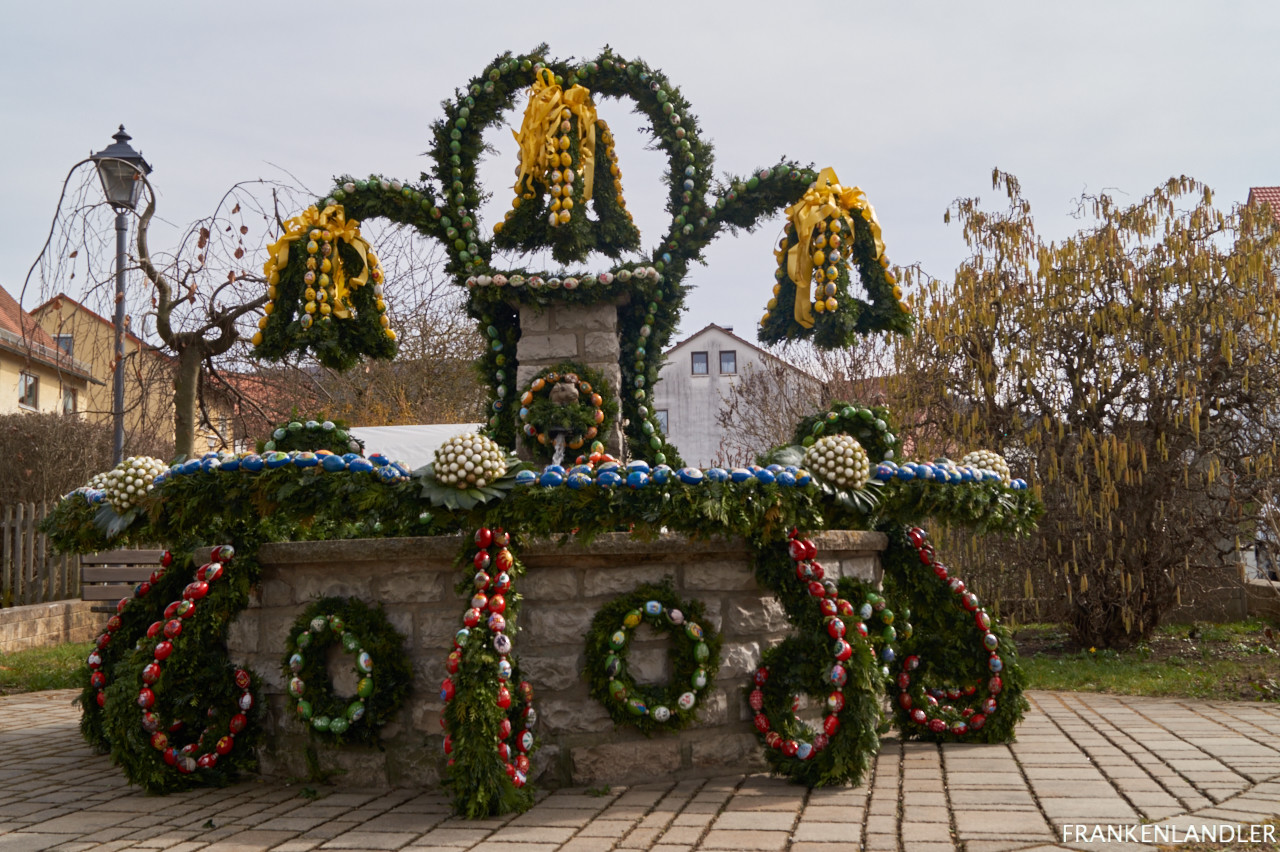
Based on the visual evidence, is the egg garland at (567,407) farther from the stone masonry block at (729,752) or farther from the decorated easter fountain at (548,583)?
the stone masonry block at (729,752)

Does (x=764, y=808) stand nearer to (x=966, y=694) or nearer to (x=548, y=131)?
(x=966, y=694)

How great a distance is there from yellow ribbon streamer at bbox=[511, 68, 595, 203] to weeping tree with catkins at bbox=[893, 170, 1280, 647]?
506 centimetres

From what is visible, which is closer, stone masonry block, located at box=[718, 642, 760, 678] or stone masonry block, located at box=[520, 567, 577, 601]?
stone masonry block, located at box=[520, 567, 577, 601]

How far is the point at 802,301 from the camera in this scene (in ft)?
20.0

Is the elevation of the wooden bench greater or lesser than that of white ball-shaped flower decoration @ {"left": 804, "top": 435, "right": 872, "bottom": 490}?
lesser

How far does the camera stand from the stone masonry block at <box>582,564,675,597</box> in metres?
4.95

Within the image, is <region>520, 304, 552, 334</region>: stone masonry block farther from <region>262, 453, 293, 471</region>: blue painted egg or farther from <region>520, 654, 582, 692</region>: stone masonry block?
<region>520, 654, 582, 692</region>: stone masonry block

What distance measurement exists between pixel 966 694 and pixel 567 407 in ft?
9.15

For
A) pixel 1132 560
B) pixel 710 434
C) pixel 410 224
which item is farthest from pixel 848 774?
pixel 710 434

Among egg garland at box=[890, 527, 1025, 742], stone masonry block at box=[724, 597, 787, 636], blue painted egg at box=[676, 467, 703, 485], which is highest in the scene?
blue painted egg at box=[676, 467, 703, 485]

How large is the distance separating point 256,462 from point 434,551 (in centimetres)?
94

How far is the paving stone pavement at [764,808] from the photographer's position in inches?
153

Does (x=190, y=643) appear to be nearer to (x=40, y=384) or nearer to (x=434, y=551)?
(x=434, y=551)

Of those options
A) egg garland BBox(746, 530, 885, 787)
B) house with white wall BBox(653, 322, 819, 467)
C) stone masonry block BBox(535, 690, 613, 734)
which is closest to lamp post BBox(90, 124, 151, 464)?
stone masonry block BBox(535, 690, 613, 734)
